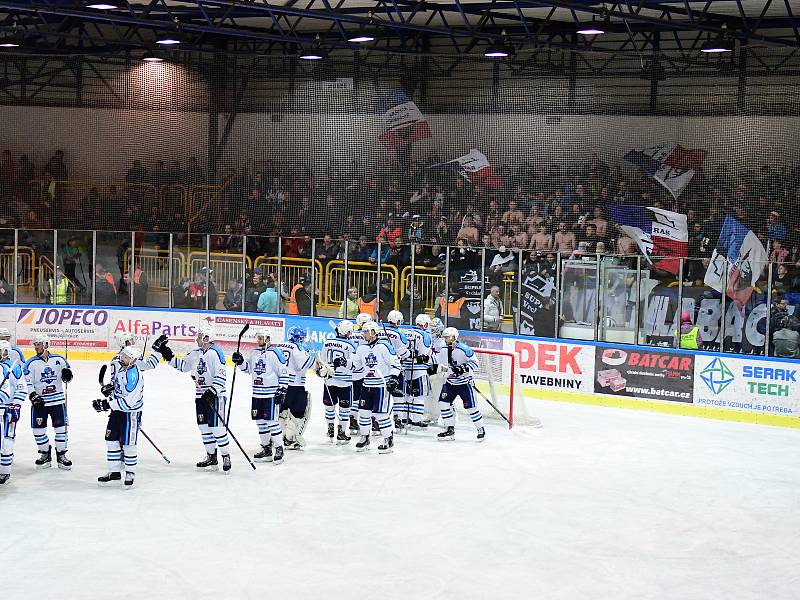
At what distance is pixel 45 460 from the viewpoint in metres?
10.6

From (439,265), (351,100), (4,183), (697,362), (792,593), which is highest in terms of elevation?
(351,100)

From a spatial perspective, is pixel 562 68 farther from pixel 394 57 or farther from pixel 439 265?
pixel 439 265

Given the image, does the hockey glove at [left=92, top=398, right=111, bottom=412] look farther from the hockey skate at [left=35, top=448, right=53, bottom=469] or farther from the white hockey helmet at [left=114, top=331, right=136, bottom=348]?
the hockey skate at [left=35, top=448, right=53, bottom=469]

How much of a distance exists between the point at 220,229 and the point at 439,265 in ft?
20.6

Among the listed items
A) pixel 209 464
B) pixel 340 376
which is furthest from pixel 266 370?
pixel 340 376

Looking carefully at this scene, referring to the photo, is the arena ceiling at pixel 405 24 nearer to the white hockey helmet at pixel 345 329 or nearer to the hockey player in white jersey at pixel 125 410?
the white hockey helmet at pixel 345 329

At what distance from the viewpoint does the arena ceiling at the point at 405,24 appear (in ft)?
52.3

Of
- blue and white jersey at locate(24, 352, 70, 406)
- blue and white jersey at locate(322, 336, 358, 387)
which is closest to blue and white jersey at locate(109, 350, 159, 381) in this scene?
blue and white jersey at locate(24, 352, 70, 406)

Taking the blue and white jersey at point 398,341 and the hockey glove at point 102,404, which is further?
the blue and white jersey at point 398,341

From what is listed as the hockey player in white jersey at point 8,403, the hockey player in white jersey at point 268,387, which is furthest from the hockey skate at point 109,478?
the hockey player in white jersey at point 268,387

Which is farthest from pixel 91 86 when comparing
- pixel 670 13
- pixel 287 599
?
pixel 287 599

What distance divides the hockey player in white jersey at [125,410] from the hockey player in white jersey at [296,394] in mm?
1725

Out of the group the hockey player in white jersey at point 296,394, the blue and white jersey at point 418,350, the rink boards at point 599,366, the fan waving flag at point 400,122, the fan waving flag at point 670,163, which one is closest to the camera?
the hockey player in white jersey at point 296,394

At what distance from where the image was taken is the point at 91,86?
20688 millimetres
